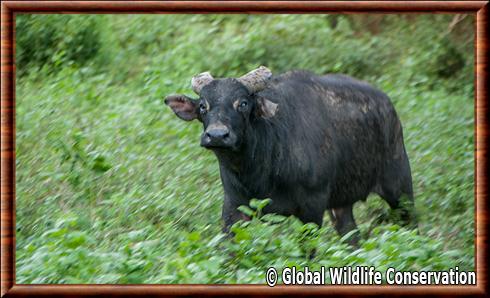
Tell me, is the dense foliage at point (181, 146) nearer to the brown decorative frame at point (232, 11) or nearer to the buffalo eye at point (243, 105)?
the brown decorative frame at point (232, 11)

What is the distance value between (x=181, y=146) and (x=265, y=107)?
1.52 m

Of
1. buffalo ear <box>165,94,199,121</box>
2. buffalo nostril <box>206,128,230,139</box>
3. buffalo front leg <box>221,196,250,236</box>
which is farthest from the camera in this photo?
buffalo ear <box>165,94,199,121</box>

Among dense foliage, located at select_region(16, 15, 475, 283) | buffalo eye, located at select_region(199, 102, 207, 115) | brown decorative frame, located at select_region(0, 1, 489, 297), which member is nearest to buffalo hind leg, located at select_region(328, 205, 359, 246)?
dense foliage, located at select_region(16, 15, 475, 283)

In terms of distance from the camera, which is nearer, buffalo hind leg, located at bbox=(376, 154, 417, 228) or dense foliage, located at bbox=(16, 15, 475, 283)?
dense foliage, located at bbox=(16, 15, 475, 283)

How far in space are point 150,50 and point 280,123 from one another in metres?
3.91

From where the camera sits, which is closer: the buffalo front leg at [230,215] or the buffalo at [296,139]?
the buffalo at [296,139]

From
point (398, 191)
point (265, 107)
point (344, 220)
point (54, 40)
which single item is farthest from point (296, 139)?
point (54, 40)

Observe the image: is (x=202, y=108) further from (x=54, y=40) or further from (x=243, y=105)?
(x=54, y=40)

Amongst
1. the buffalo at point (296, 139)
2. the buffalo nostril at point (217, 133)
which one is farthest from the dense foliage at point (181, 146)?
the buffalo nostril at point (217, 133)

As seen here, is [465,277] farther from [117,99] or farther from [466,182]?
[117,99]

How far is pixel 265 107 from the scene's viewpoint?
917 cm

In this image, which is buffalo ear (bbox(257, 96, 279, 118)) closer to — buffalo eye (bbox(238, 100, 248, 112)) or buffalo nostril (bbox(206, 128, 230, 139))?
buffalo eye (bbox(238, 100, 248, 112))

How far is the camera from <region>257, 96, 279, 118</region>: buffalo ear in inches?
361

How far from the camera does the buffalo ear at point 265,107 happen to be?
917cm
